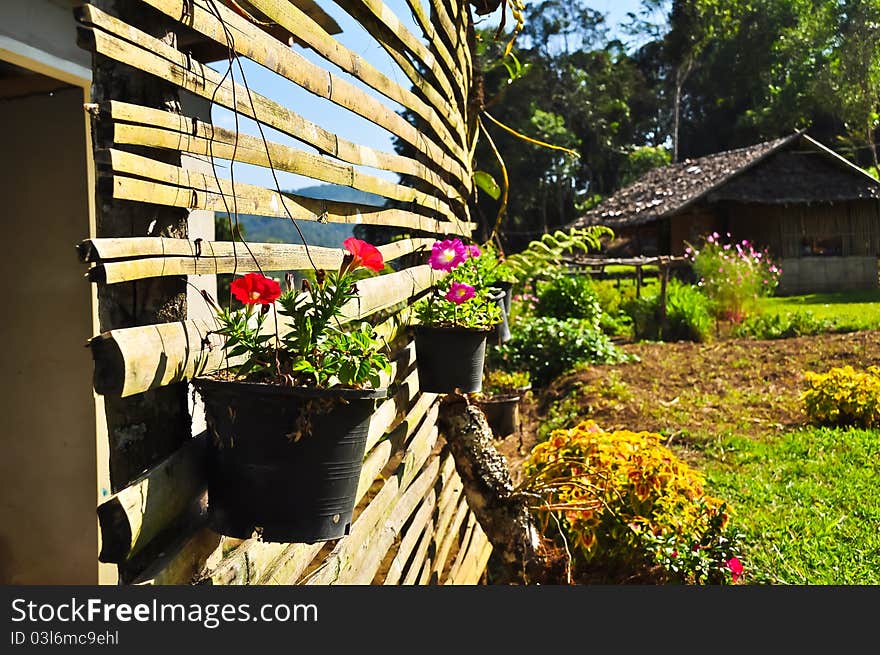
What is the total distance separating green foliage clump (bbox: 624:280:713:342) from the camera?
13.0 meters

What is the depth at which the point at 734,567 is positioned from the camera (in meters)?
3.60

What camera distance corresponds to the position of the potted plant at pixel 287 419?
1.33 metres

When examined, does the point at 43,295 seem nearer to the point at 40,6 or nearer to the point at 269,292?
the point at 40,6

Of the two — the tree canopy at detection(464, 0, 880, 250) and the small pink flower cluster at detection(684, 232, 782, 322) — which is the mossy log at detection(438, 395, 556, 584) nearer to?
the small pink flower cluster at detection(684, 232, 782, 322)

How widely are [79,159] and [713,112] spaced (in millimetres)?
52415

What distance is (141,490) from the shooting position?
1221 millimetres

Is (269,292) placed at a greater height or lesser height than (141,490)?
greater

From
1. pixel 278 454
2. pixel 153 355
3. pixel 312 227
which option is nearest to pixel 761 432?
pixel 312 227

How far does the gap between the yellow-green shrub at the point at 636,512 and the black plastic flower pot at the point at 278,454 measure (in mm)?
2307

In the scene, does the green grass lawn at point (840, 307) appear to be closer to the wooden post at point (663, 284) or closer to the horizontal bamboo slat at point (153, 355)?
the wooden post at point (663, 284)

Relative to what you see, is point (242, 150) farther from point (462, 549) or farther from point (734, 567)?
point (462, 549)

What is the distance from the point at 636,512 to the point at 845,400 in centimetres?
388

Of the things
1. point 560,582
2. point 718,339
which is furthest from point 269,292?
point 718,339

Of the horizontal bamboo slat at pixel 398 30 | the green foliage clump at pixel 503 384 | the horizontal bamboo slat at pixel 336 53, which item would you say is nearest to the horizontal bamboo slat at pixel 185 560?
the horizontal bamboo slat at pixel 336 53
